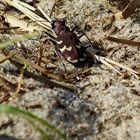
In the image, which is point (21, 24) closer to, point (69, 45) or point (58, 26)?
point (58, 26)

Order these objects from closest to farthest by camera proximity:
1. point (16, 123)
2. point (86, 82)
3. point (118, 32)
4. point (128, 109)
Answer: point (16, 123) → point (128, 109) → point (86, 82) → point (118, 32)

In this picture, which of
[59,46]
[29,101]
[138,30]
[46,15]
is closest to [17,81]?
[29,101]

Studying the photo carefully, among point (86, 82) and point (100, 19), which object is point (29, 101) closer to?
point (86, 82)

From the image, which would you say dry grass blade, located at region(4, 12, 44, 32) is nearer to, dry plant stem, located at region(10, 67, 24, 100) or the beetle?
the beetle

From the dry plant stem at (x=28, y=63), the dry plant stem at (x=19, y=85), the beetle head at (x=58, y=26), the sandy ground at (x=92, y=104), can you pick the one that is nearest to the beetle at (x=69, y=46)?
the beetle head at (x=58, y=26)

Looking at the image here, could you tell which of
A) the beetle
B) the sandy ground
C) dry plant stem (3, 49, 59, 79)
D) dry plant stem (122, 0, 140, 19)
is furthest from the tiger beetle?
dry plant stem (122, 0, 140, 19)

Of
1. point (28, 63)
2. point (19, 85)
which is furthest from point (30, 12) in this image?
point (19, 85)

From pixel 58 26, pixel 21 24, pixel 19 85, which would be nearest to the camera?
pixel 19 85

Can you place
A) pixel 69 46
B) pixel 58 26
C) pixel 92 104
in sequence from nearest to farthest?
pixel 92 104
pixel 69 46
pixel 58 26
